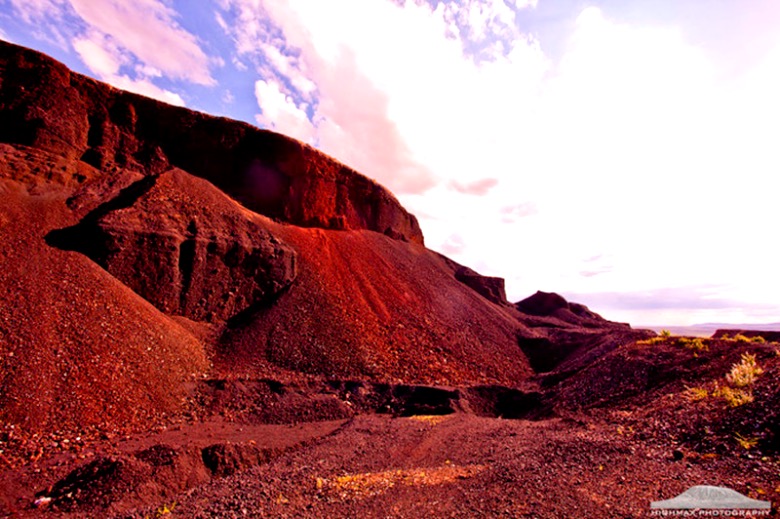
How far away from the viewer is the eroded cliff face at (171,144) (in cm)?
1800

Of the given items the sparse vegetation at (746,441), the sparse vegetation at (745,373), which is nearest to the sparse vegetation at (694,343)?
the sparse vegetation at (745,373)

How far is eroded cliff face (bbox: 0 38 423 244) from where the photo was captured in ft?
59.1

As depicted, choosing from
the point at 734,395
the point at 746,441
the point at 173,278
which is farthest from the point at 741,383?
the point at 173,278

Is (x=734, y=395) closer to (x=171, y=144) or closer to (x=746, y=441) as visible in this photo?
(x=746, y=441)

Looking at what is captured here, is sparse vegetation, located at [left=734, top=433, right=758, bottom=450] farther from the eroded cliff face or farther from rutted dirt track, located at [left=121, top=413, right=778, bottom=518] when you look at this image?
the eroded cliff face

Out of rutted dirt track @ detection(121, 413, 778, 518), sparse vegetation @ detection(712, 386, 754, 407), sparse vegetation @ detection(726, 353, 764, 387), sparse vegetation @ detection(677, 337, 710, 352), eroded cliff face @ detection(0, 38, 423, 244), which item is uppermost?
eroded cliff face @ detection(0, 38, 423, 244)

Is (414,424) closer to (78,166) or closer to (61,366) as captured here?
(61,366)

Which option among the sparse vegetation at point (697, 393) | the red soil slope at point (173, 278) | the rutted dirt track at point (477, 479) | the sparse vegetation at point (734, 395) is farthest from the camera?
the red soil slope at point (173, 278)

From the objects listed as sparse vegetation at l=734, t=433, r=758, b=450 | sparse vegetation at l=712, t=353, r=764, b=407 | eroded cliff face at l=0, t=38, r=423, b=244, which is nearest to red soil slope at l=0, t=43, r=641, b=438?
eroded cliff face at l=0, t=38, r=423, b=244

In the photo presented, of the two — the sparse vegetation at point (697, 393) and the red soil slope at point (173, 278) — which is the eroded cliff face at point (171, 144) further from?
the sparse vegetation at point (697, 393)

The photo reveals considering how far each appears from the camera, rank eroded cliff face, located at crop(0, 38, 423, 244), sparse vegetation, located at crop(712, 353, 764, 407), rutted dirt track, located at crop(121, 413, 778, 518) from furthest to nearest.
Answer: eroded cliff face, located at crop(0, 38, 423, 244)
sparse vegetation, located at crop(712, 353, 764, 407)
rutted dirt track, located at crop(121, 413, 778, 518)

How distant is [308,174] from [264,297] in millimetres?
12753

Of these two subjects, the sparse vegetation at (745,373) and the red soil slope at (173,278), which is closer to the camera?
the sparse vegetation at (745,373)

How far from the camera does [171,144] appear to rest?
75.8 ft
